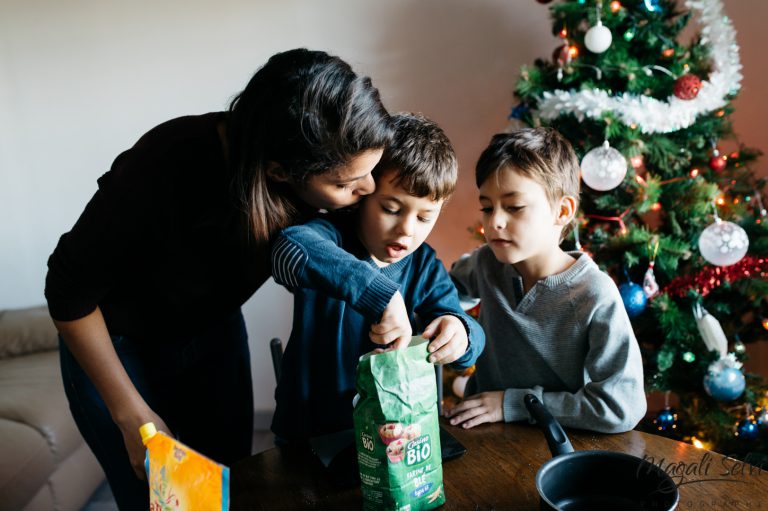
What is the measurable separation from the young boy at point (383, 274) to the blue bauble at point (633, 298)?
74 cm

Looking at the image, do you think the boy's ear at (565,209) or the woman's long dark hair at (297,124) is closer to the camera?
the woman's long dark hair at (297,124)

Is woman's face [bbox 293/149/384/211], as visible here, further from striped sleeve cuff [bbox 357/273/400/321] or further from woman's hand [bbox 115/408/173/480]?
woman's hand [bbox 115/408/173/480]

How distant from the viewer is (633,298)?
1642mm

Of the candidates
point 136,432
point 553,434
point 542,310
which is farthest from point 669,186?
point 136,432

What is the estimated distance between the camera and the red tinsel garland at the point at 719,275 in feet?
5.64

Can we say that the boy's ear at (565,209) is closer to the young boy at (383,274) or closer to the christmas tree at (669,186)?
the young boy at (383,274)

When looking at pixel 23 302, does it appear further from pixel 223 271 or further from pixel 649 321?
pixel 649 321

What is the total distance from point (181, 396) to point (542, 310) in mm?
727

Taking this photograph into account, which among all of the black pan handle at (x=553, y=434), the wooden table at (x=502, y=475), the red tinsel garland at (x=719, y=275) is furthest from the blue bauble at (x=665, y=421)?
the black pan handle at (x=553, y=434)

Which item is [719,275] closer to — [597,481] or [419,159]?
[419,159]

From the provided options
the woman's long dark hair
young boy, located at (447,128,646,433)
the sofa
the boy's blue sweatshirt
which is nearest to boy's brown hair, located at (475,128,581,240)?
young boy, located at (447,128,646,433)

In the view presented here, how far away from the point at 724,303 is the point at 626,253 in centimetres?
37

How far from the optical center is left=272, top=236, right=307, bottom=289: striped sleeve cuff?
2.85ft

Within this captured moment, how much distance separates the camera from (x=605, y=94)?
1627mm
